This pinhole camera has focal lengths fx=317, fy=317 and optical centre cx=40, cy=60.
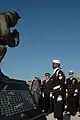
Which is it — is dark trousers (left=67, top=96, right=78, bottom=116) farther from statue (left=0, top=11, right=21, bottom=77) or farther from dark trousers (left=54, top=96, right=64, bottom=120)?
statue (left=0, top=11, right=21, bottom=77)

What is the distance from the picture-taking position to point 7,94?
2287 mm

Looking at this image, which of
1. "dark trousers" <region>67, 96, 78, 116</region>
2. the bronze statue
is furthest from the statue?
"dark trousers" <region>67, 96, 78, 116</region>

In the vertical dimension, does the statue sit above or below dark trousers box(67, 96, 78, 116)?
above

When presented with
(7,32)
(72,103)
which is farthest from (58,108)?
(7,32)

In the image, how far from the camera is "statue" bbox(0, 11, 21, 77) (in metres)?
3.88

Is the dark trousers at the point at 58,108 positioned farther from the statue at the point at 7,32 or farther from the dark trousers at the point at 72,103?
the statue at the point at 7,32

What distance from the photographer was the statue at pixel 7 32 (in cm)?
388

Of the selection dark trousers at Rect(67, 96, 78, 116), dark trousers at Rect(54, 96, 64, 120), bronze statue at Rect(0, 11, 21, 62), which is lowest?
dark trousers at Rect(67, 96, 78, 116)

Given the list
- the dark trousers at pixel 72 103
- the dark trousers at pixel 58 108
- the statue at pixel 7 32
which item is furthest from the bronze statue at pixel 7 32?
the dark trousers at pixel 72 103

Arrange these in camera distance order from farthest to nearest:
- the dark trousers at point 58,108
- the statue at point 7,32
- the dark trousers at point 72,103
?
the dark trousers at point 72,103
the dark trousers at point 58,108
the statue at point 7,32

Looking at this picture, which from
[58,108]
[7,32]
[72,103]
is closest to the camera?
[7,32]

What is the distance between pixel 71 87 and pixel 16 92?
9.79 m

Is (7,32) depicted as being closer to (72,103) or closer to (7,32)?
(7,32)

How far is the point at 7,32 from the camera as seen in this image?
12.8 feet
